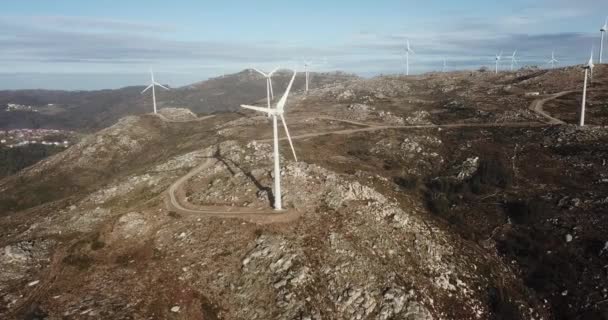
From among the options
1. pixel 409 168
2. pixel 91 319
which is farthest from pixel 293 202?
pixel 409 168

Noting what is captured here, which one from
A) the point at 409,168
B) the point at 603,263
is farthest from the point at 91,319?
the point at 409,168

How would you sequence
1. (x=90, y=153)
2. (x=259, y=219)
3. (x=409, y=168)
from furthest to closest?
(x=90, y=153)
(x=409, y=168)
(x=259, y=219)

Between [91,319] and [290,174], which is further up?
[290,174]

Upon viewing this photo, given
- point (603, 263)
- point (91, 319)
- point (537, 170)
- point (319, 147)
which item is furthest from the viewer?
point (319, 147)

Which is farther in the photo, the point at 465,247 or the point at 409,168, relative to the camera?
the point at 409,168

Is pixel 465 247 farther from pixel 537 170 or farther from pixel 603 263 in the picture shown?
pixel 537 170

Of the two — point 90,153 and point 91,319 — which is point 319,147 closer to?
point 91,319
